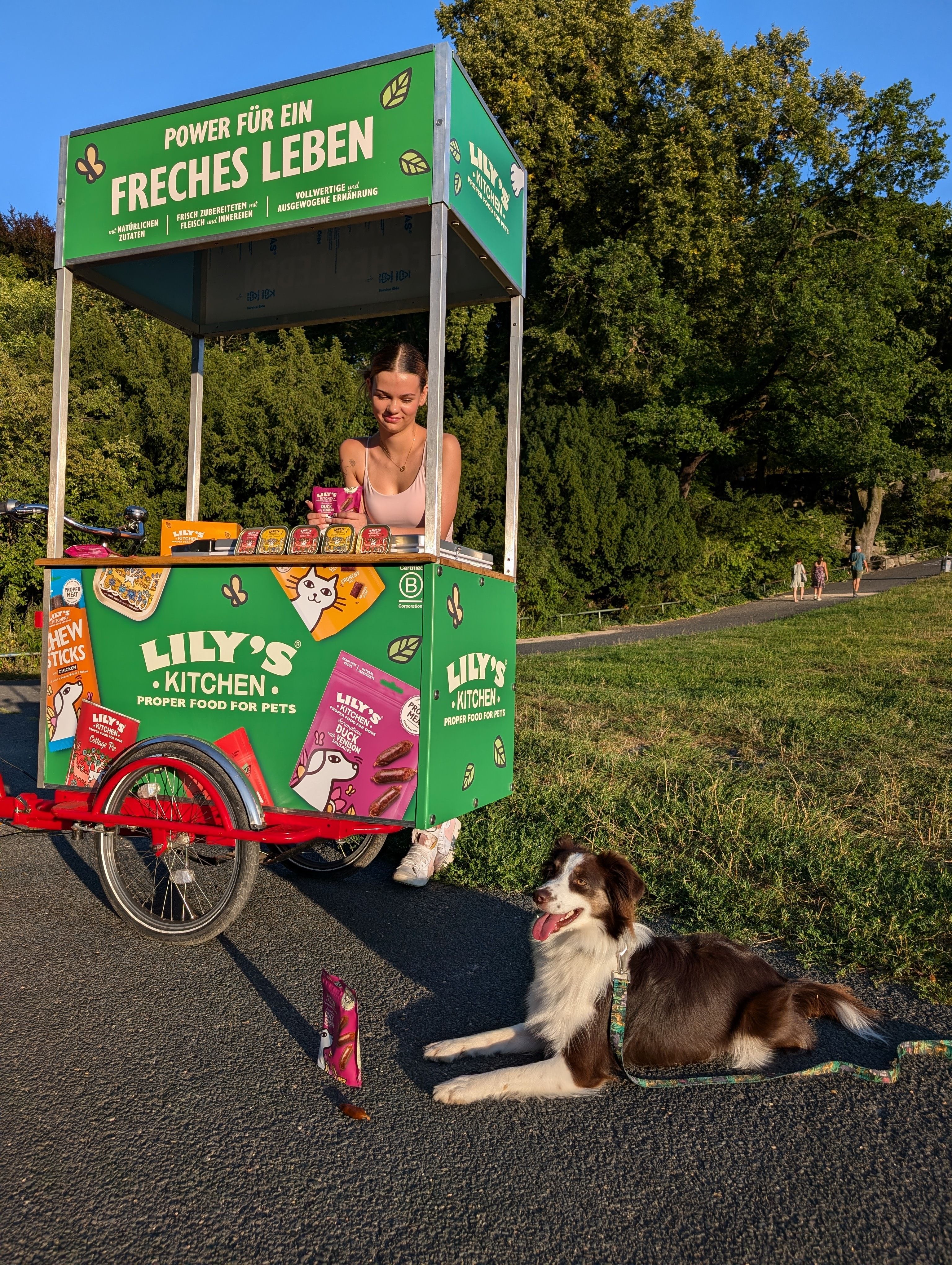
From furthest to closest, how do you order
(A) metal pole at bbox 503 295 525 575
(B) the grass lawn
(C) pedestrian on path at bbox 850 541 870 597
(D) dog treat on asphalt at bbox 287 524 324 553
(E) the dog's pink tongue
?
(C) pedestrian on path at bbox 850 541 870 597 < (A) metal pole at bbox 503 295 525 575 < (B) the grass lawn < (D) dog treat on asphalt at bbox 287 524 324 553 < (E) the dog's pink tongue

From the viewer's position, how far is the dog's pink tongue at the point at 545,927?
2.86 metres

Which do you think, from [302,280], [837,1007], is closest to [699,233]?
[302,280]

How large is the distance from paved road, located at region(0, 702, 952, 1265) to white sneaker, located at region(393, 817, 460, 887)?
0.95 meters

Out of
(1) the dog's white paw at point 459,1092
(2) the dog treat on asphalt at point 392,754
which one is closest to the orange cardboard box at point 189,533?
(2) the dog treat on asphalt at point 392,754

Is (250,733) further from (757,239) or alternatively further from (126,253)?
(757,239)

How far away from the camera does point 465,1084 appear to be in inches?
108

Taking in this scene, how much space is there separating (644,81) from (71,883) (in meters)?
31.6

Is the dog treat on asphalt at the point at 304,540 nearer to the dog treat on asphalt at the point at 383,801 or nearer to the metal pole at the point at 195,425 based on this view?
the dog treat on asphalt at the point at 383,801

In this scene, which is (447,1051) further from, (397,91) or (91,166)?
(91,166)

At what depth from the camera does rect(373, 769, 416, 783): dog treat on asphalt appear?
3621 millimetres

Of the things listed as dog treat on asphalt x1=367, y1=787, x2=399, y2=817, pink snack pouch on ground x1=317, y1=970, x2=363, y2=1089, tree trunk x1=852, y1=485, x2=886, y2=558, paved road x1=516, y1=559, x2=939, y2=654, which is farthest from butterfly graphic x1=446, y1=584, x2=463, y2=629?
tree trunk x1=852, y1=485, x2=886, y2=558

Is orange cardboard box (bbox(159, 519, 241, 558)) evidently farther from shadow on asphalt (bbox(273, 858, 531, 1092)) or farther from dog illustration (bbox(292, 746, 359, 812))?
shadow on asphalt (bbox(273, 858, 531, 1092))

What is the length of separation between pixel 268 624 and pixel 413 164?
1963 mm

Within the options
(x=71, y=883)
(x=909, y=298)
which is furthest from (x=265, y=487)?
(x=909, y=298)
